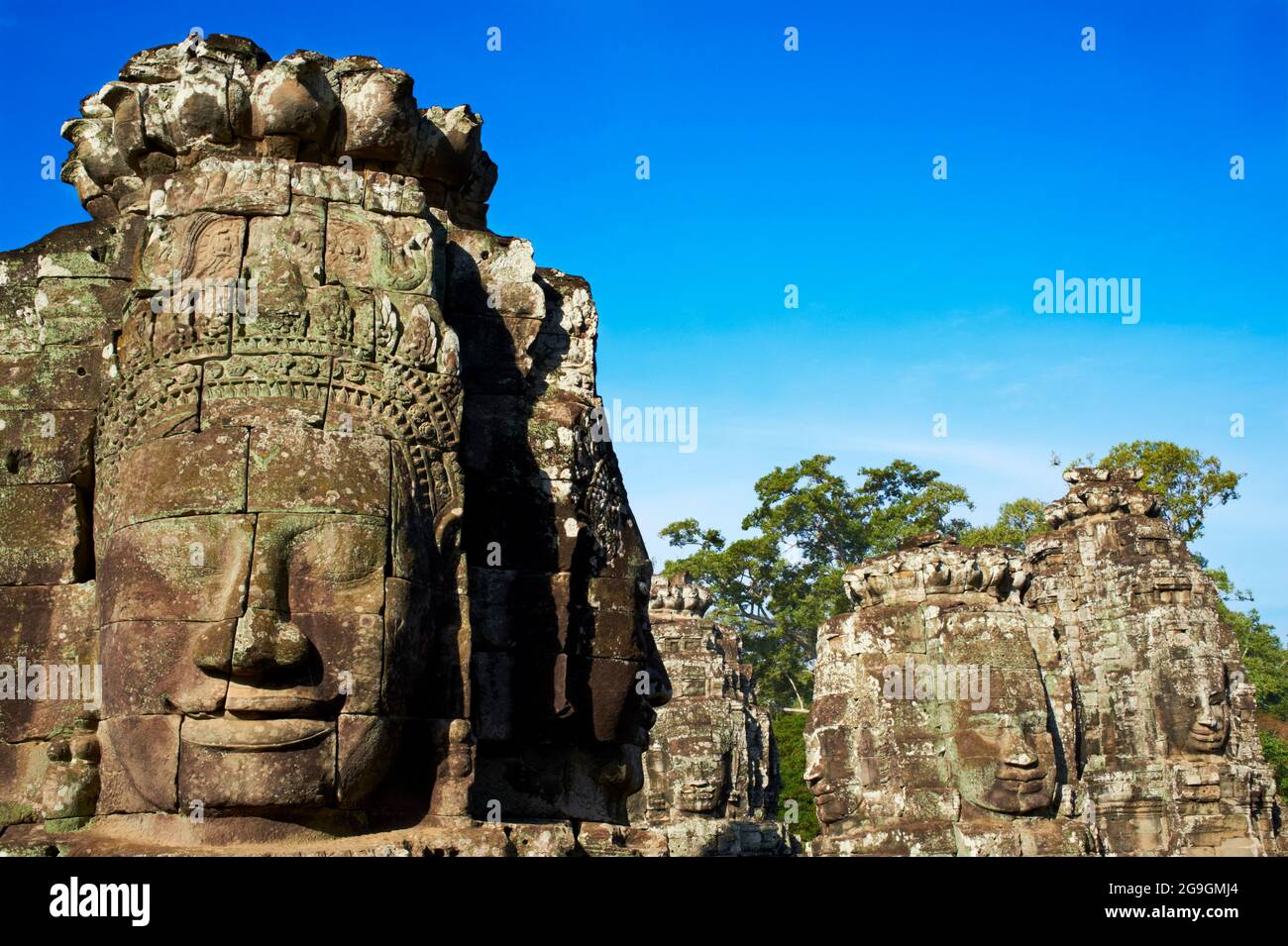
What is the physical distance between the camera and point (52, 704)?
6230mm

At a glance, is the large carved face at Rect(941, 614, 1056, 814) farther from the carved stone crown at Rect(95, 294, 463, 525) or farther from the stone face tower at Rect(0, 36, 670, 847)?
the carved stone crown at Rect(95, 294, 463, 525)

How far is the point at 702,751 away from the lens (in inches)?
779

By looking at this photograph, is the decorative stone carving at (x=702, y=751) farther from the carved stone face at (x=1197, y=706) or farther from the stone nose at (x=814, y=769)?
the carved stone face at (x=1197, y=706)

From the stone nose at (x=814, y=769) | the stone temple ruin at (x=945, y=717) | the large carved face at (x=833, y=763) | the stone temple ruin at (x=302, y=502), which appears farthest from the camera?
the stone nose at (x=814, y=769)

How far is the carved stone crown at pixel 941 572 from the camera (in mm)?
12656

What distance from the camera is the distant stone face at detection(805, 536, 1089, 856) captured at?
1169 centimetres

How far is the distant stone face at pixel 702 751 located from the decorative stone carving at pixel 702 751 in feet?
0.05

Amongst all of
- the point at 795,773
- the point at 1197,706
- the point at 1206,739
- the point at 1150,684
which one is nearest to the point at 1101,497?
the point at 1150,684

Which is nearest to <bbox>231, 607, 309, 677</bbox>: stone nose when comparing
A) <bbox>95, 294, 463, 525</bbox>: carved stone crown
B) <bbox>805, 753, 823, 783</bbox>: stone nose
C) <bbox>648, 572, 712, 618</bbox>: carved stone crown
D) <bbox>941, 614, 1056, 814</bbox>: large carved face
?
<bbox>95, 294, 463, 525</bbox>: carved stone crown

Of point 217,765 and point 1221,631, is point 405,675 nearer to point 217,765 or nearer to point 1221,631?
point 217,765

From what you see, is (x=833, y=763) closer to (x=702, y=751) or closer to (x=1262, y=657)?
(x=702, y=751)

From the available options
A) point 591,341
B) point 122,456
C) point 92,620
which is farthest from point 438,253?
point 92,620

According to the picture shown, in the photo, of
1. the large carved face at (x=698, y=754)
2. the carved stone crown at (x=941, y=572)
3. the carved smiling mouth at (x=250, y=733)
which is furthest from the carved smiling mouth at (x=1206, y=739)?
the carved smiling mouth at (x=250, y=733)

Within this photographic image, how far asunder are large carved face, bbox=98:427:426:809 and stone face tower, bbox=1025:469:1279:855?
13.9 m
